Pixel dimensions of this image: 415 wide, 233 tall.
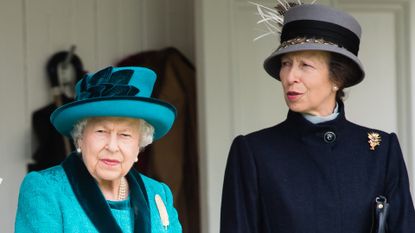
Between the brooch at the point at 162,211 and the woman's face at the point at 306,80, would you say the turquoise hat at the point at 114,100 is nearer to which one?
the brooch at the point at 162,211

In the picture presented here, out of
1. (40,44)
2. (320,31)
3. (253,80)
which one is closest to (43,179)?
(320,31)

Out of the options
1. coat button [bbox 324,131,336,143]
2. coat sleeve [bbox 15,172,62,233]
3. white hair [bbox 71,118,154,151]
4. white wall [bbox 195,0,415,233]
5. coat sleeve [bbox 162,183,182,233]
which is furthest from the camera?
white wall [bbox 195,0,415,233]

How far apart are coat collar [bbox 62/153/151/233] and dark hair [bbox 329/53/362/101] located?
2.16 feet

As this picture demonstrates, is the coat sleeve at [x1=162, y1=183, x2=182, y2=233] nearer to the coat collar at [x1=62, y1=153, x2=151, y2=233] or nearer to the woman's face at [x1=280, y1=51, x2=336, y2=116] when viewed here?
the coat collar at [x1=62, y1=153, x2=151, y2=233]

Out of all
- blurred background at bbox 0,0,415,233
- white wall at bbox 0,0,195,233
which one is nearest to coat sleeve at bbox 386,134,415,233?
blurred background at bbox 0,0,415,233

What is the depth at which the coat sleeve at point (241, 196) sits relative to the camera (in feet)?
7.83

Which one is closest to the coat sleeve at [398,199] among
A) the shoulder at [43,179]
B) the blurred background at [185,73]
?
the shoulder at [43,179]

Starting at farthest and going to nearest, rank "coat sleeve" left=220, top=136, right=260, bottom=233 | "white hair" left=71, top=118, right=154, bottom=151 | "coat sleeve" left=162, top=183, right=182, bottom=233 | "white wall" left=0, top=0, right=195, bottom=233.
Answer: "white wall" left=0, top=0, right=195, bottom=233 < "coat sleeve" left=220, top=136, right=260, bottom=233 < "coat sleeve" left=162, top=183, right=182, bottom=233 < "white hair" left=71, top=118, right=154, bottom=151

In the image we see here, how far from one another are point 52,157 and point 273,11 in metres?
1.32

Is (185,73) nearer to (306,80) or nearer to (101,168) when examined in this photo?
(306,80)

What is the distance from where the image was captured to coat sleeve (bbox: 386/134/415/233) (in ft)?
8.05

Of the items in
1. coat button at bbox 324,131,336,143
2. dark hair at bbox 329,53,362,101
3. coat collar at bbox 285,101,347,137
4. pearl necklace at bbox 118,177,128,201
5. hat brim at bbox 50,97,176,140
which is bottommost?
pearl necklace at bbox 118,177,128,201

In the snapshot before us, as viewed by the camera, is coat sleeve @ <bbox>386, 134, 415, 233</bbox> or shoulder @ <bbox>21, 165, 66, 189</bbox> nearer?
shoulder @ <bbox>21, 165, 66, 189</bbox>

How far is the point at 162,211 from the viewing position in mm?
2188
